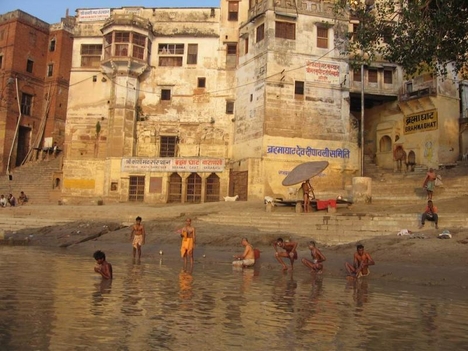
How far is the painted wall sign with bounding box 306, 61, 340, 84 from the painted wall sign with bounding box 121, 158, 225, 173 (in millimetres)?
7827

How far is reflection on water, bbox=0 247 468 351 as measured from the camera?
5332 millimetres

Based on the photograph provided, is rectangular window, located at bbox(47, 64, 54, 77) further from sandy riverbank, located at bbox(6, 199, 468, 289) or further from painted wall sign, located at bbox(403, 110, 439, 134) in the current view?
painted wall sign, located at bbox(403, 110, 439, 134)

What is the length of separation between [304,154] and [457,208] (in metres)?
12.1

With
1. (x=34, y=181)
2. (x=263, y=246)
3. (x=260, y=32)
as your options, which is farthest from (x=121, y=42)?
(x=263, y=246)

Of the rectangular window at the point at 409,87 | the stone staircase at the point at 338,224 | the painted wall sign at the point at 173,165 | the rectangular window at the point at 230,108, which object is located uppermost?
the rectangular window at the point at 409,87

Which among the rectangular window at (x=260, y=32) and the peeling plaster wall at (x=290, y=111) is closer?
the peeling plaster wall at (x=290, y=111)

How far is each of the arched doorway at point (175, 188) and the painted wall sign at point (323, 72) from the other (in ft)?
34.6

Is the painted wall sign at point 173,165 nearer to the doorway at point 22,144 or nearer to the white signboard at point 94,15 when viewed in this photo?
the white signboard at point 94,15

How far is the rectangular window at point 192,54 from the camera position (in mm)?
34594

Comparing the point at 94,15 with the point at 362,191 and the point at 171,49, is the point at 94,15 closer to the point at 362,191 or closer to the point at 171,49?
the point at 171,49

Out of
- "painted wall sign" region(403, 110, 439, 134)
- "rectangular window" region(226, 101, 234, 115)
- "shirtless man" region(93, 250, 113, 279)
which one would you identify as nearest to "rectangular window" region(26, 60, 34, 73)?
"rectangular window" region(226, 101, 234, 115)

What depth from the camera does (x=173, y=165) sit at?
31.3 metres

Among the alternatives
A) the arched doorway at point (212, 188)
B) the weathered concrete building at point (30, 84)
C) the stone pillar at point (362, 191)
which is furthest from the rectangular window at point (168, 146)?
the stone pillar at point (362, 191)

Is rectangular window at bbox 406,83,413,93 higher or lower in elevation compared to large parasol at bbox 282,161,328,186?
higher
